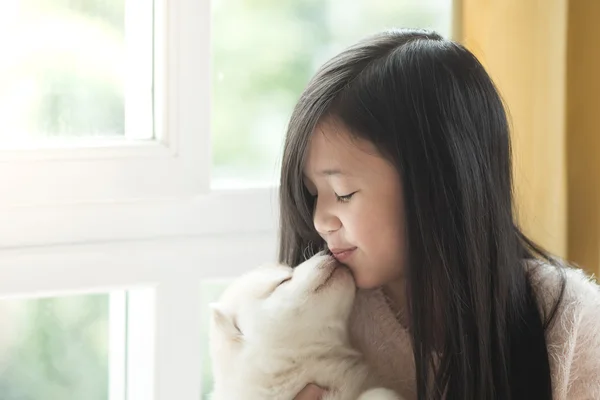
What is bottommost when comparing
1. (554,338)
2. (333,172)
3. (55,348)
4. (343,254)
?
(55,348)

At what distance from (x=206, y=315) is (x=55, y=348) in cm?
28

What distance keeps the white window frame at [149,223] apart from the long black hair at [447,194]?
0.35 meters

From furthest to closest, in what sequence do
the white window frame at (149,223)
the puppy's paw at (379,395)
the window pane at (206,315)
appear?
the window pane at (206,315), the white window frame at (149,223), the puppy's paw at (379,395)

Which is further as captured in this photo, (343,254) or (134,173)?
(134,173)

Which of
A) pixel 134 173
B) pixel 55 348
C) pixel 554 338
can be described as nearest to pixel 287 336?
pixel 554 338

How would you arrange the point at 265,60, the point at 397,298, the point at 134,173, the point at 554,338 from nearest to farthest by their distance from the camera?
the point at 554,338 < the point at 397,298 < the point at 134,173 < the point at 265,60

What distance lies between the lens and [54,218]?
163cm

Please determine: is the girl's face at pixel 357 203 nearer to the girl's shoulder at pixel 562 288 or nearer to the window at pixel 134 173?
the girl's shoulder at pixel 562 288

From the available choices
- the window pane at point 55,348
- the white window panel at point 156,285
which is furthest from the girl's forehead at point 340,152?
the window pane at point 55,348

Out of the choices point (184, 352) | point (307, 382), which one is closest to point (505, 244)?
point (307, 382)

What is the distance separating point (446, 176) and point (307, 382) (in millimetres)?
332

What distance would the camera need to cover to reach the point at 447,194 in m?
1.35

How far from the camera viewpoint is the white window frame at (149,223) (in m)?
1.62

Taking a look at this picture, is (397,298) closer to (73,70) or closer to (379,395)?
(379,395)
